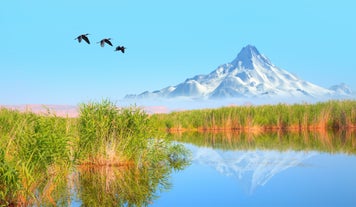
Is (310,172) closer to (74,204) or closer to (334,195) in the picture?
(334,195)

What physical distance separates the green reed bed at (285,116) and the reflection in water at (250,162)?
40.8 ft

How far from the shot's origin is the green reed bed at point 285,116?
32188 millimetres

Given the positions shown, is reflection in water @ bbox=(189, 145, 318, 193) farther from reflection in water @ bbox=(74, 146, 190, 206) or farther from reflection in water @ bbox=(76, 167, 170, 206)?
reflection in water @ bbox=(76, 167, 170, 206)

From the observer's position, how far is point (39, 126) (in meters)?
10.4

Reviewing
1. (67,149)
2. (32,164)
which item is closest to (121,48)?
(67,149)

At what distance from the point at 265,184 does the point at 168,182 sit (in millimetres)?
2233

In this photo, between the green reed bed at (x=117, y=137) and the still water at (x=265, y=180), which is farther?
the green reed bed at (x=117, y=137)

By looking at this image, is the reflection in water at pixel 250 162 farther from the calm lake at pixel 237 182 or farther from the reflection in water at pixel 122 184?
the reflection in water at pixel 122 184

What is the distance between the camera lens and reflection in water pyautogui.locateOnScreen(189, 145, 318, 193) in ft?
43.5

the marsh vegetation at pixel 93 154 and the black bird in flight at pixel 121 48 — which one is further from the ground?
the black bird in flight at pixel 121 48

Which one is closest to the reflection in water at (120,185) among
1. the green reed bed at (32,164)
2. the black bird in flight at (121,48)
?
the green reed bed at (32,164)

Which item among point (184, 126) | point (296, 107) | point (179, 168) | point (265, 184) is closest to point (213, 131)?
point (184, 126)

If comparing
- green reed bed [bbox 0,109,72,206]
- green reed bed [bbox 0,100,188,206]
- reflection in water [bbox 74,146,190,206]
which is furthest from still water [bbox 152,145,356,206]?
green reed bed [bbox 0,109,72,206]

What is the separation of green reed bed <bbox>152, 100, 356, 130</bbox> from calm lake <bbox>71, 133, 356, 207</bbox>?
1392cm
